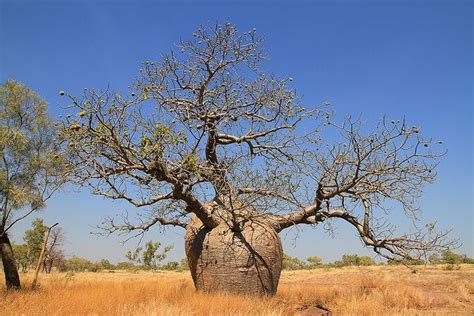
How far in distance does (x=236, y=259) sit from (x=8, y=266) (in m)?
6.03

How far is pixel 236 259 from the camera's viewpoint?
7281 millimetres

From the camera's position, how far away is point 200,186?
728 cm

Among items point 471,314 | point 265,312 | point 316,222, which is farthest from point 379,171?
point 265,312

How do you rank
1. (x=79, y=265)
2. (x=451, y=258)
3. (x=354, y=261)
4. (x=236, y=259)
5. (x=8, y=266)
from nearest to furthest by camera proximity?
(x=236, y=259) → (x=8, y=266) → (x=451, y=258) → (x=354, y=261) → (x=79, y=265)

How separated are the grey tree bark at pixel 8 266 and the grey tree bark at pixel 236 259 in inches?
195

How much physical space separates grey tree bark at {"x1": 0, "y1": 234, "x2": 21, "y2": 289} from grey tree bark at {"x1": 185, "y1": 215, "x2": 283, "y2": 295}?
494cm

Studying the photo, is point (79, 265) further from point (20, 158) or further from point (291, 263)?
point (20, 158)

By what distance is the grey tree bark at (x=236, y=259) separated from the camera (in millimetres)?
7254

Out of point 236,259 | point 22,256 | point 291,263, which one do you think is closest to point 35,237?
point 22,256

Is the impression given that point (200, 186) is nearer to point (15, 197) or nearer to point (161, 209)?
point (161, 209)

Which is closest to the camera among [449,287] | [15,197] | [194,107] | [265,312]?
[265,312]

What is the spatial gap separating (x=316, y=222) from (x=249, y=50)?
138 inches

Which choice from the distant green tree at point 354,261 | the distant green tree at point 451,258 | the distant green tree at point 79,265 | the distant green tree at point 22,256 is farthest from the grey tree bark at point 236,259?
the distant green tree at point 79,265

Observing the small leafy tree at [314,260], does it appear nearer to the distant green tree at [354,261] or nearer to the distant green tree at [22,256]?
the distant green tree at [354,261]
